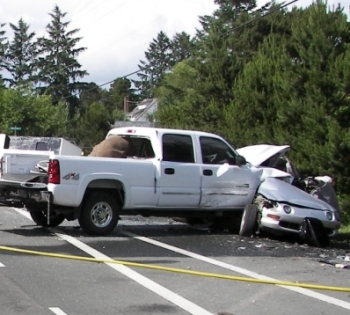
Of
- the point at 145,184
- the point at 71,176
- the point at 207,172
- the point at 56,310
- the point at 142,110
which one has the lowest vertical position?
the point at 56,310

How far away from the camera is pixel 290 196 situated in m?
13.4

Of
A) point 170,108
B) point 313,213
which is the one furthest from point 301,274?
point 170,108

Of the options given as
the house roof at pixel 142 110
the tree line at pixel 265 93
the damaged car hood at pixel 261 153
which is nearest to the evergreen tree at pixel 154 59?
the house roof at pixel 142 110

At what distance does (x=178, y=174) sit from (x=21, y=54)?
76.9 meters

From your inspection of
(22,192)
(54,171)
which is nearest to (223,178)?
(54,171)

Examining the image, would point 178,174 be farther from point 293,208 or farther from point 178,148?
point 293,208

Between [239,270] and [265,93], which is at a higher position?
[265,93]

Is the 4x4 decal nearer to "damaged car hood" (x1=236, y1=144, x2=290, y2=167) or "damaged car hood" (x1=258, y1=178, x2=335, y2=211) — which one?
"damaged car hood" (x1=258, y1=178, x2=335, y2=211)

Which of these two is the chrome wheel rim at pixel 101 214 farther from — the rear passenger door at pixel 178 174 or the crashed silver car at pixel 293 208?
the crashed silver car at pixel 293 208

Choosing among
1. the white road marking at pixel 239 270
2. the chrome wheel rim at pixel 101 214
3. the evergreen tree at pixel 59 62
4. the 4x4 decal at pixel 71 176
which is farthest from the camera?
the evergreen tree at pixel 59 62

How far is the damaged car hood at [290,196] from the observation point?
43.8 feet

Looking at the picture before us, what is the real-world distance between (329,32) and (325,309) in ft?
54.5

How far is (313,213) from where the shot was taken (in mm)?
13258

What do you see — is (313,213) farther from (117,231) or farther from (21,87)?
(21,87)
